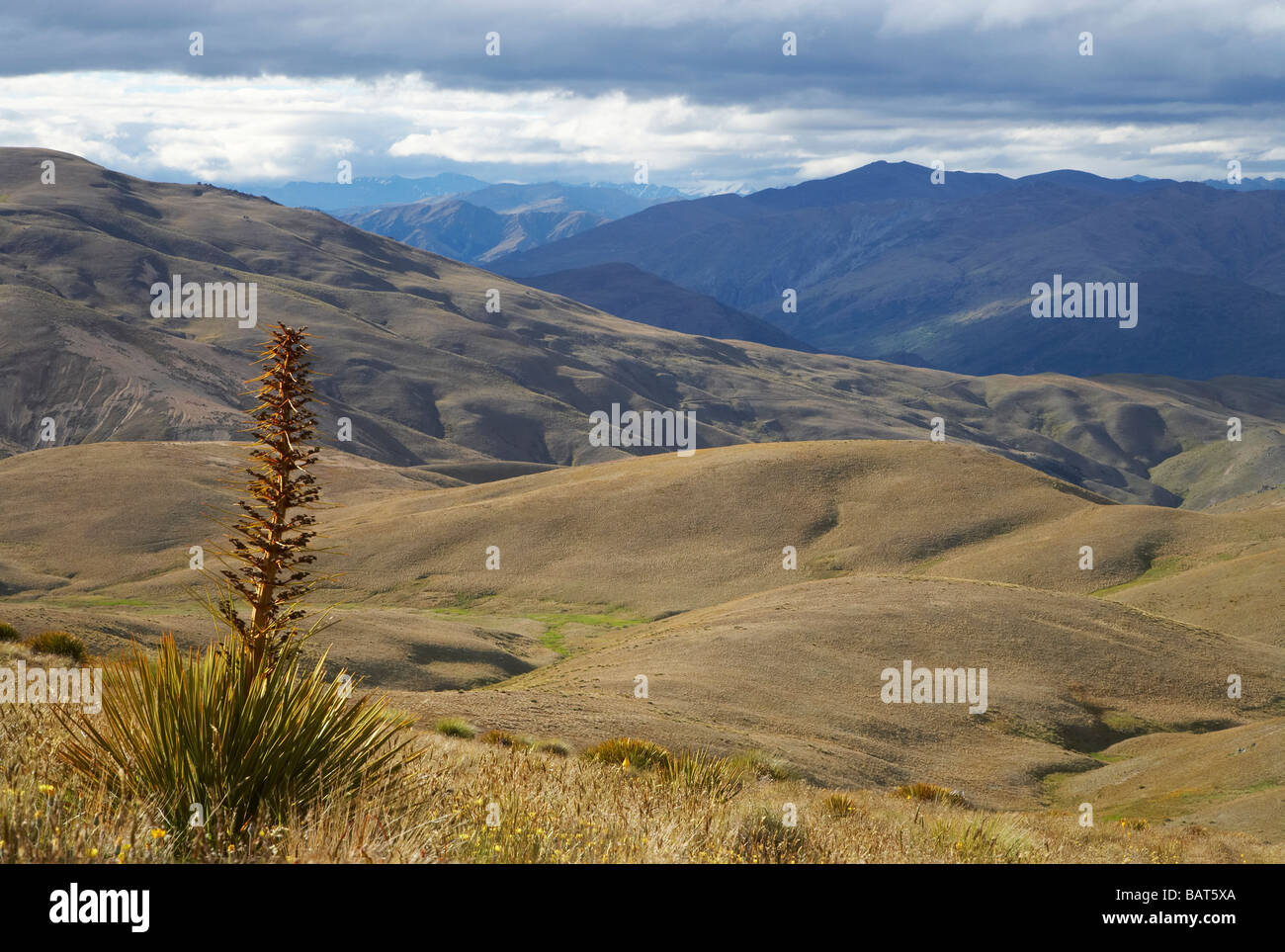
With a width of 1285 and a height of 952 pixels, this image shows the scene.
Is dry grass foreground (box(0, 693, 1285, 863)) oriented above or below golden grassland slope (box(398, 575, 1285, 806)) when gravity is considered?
above

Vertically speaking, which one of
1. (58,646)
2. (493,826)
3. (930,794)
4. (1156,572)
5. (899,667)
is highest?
(493,826)

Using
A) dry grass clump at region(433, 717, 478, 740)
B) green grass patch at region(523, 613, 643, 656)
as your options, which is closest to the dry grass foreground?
dry grass clump at region(433, 717, 478, 740)

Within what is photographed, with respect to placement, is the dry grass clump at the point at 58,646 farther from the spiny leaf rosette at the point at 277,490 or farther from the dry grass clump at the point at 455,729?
the spiny leaf rosette at the point at 277,490

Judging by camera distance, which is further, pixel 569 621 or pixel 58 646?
pixel 569 621

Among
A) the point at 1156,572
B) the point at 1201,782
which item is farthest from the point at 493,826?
the point at 1156,572

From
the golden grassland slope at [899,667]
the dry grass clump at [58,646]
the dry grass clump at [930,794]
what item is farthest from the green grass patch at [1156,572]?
the dry grass clump at [58,646]

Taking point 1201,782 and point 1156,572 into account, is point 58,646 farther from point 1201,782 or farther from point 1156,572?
point 1156,572

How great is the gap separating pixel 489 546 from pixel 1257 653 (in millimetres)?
53143

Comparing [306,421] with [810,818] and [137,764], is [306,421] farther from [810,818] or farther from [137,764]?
[810,818]

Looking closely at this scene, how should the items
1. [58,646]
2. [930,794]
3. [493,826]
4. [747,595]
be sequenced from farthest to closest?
1. [747,595]
2. [58,646]
3. [930,794]
4. [493,826]

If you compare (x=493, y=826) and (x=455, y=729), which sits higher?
(x=493, y=826)

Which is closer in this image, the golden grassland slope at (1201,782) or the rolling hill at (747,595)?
the golden grassland slope at (1201,782)

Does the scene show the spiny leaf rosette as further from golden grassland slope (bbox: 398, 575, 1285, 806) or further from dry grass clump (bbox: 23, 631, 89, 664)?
dry grass clump (bbox: 23, 631, 89, 664)
